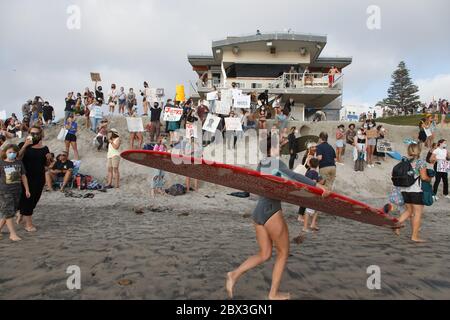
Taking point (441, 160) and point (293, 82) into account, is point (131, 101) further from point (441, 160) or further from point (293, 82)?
point (441, 160)

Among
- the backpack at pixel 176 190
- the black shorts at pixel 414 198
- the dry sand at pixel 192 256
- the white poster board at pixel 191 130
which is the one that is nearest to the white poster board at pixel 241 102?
the white poster board at pixel 191 130

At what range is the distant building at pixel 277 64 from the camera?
28.9m

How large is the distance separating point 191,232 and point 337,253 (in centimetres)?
311

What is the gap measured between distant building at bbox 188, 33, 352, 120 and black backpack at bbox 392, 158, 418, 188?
21.6m

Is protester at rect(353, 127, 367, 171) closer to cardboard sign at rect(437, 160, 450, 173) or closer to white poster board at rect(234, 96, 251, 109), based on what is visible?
cardboard sign at rect(437, 160, 450, 173)

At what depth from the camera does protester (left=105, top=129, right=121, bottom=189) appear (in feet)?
39.6

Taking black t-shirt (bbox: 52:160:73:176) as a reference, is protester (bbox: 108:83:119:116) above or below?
above

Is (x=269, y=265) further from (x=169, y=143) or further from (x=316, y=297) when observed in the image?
(x=169, y=143)

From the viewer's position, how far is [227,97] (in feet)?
53.2

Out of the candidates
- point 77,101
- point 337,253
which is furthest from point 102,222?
point 77,101

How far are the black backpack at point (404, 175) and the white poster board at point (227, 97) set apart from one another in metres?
10.0

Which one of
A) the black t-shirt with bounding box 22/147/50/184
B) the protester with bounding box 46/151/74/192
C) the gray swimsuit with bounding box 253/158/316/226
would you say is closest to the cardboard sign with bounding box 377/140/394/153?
the protester with bounding box 46/151/74/192

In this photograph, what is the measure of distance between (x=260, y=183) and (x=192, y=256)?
2.58 meters

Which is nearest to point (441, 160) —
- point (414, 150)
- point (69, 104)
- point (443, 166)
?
point (443, 166)
